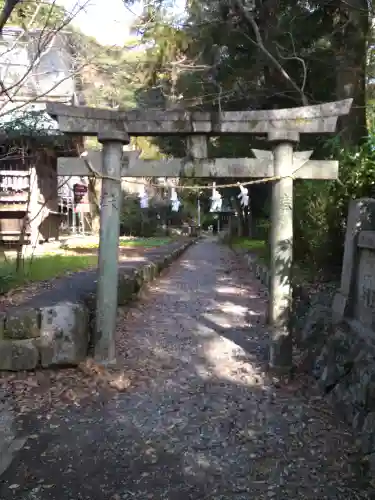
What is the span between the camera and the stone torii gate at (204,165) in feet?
17.1

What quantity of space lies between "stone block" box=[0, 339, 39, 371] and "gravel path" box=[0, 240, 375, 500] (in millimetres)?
964

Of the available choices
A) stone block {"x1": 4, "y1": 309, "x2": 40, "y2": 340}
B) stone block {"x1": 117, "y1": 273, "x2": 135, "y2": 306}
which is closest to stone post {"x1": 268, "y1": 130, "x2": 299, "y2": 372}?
stone block {"x1": 4, "y1": 309, "x2": 40, "y2": 340}

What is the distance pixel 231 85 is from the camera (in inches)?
467

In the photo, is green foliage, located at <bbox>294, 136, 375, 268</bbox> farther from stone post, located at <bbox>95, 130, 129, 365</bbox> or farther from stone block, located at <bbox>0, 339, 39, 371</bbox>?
stone block, located at <bbox>0, 339, 39, 371</bbox>

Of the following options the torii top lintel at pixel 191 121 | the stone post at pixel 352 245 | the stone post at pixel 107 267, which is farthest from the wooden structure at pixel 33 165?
the stone post at pixel 352 245

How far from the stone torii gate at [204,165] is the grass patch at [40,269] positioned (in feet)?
6.65

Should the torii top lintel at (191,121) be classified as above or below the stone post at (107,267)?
above

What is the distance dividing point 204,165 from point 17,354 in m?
2.99

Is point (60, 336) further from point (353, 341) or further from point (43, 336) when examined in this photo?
point (353, 341)

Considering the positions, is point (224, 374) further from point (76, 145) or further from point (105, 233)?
point (76, 145)

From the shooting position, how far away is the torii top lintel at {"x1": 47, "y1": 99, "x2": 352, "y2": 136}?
518cm

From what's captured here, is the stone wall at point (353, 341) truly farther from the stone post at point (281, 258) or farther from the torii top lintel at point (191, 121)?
the torii top lintel at point (191, 121)

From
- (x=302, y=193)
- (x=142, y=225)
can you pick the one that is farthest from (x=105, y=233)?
(x=142, y=225)

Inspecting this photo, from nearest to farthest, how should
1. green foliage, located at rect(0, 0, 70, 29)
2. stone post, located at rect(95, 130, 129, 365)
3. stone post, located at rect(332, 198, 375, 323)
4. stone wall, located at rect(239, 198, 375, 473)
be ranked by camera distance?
stone wall, located at rect(239, 198, 375, 473) < stone post, located at rect(332, 198, 375, 323) < stone post, located at rect(95, 130, 129, 365) < green foliage, located at rect(0, 0, 70, 29)
